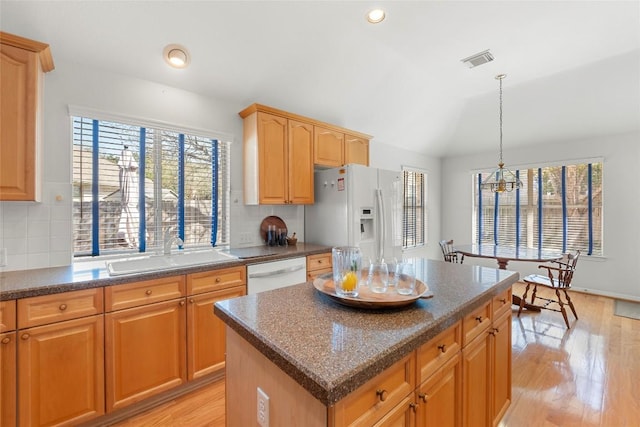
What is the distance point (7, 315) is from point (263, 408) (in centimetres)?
155

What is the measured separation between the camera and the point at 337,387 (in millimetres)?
654

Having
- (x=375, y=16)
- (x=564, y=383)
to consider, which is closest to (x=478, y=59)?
(x=375, y=16)

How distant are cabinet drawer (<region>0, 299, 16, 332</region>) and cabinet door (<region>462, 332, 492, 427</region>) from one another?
2.27 metres

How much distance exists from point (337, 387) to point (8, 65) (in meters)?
2.50

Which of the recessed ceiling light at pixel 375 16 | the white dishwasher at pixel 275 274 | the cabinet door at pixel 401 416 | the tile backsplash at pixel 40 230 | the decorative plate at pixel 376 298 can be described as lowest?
the cabinet door at pixel 401 416

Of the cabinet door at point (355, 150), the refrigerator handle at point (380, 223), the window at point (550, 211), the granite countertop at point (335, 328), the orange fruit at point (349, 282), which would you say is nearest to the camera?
the granite countertop at point (335, 328)

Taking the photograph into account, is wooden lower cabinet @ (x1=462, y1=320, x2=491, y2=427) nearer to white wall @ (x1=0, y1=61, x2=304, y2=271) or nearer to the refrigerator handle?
the refrigerator handle

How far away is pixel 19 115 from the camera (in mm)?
1684

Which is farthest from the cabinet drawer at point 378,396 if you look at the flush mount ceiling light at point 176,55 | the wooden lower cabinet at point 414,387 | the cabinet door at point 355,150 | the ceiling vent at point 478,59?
the ceiling vent at point 478,59

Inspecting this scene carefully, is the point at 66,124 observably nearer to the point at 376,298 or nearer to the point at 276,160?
the point at 276,160

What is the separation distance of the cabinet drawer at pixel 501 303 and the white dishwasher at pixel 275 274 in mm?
1609

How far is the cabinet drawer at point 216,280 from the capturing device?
204 centimetres

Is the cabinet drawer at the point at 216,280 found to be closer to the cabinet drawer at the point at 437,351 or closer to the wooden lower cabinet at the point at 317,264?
the wooden lower cabinet at the point at 317,264

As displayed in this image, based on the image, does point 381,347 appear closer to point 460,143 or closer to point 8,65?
point 8,65
